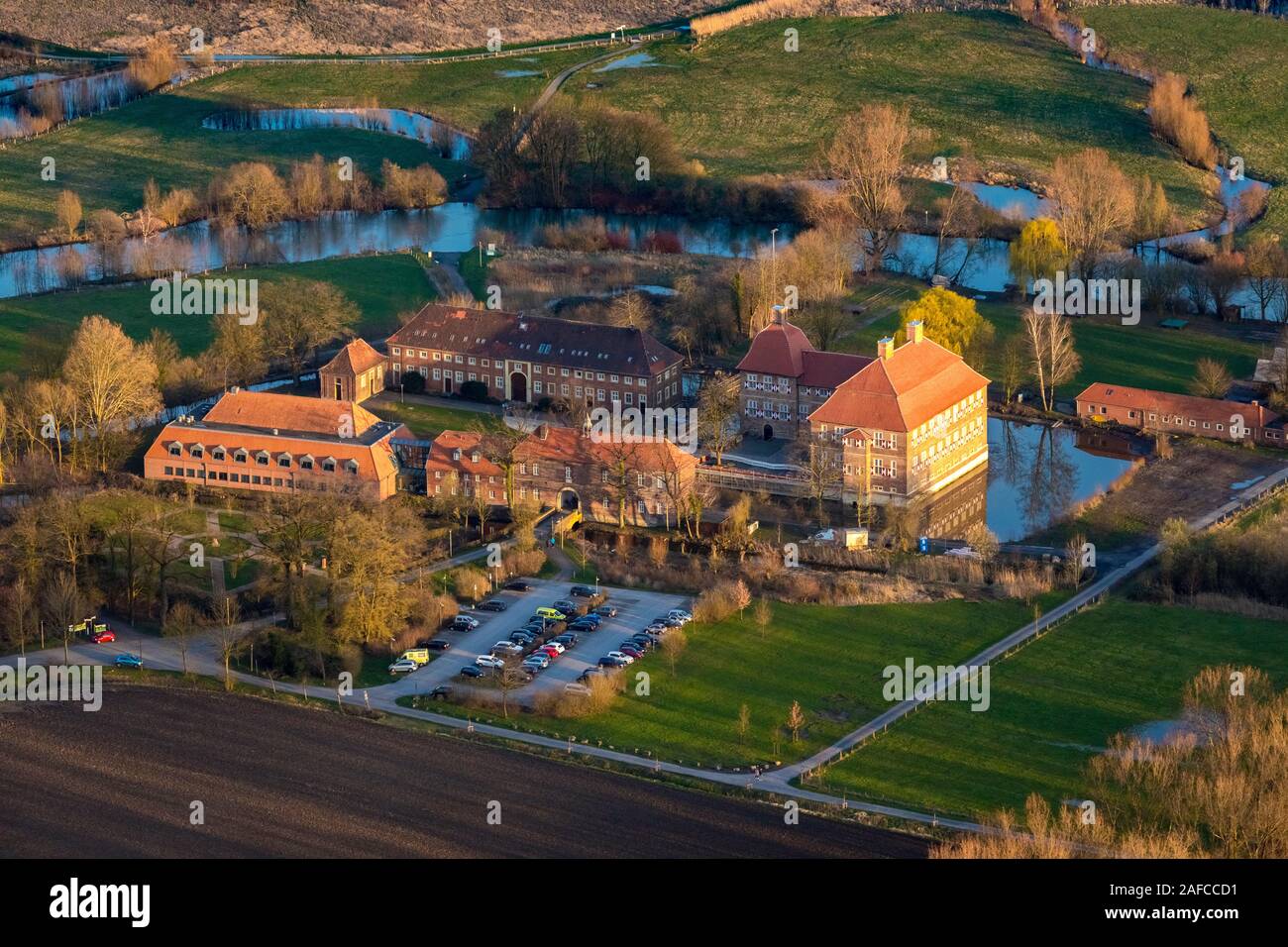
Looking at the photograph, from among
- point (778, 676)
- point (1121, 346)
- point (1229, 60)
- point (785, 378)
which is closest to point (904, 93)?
point (1229, 60)

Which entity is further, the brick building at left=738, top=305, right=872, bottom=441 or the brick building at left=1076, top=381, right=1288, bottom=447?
the brick building at left=1076, top=381, right=1288, bottom=447

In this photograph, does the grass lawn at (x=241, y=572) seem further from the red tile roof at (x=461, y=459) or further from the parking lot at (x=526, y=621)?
the red tile roof at (x=461, y=459)

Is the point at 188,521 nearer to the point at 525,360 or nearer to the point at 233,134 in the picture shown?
the point at 525,360

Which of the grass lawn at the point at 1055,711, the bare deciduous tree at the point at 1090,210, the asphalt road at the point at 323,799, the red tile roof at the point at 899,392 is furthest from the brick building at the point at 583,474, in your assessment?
the bare deciduous tree at the point at 1090,210

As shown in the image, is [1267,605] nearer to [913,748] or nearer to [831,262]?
[913,748]

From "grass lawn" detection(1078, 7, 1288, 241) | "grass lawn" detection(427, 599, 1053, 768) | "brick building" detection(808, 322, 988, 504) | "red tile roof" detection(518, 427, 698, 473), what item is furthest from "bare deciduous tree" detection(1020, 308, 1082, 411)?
"grass lawn" detection(1078, 7, 1288, 241)

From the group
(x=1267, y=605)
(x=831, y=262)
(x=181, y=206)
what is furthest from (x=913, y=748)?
(x=181, y=206)

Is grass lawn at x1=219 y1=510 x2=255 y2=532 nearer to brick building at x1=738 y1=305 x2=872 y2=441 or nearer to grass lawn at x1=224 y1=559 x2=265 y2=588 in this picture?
grass lawn at x1=224 y1=559 x2=265 y2=588
